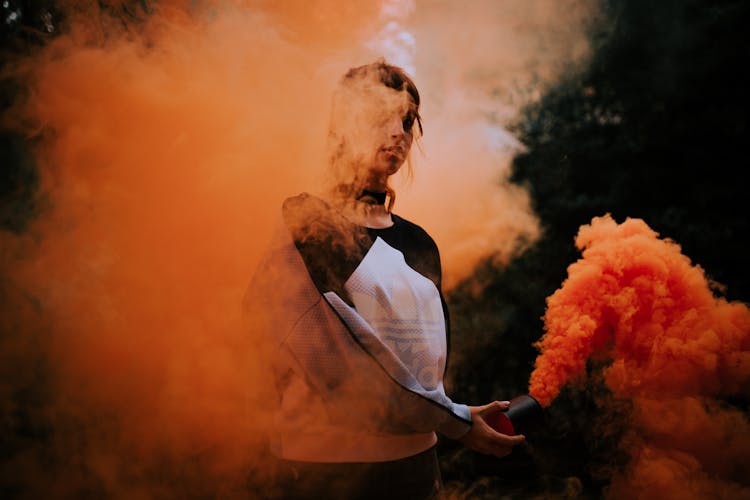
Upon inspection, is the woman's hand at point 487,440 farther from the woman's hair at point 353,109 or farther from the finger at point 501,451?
the woman's hair at point 353,109

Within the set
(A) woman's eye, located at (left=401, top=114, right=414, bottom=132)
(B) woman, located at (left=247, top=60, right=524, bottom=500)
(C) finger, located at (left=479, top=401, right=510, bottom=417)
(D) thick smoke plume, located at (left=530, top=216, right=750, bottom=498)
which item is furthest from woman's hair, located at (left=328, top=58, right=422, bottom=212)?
(D) thick smoke plume, located at (left=530, top=216, right=750, bottom=498)

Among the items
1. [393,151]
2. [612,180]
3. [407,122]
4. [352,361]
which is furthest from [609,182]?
Answer: [352,361]

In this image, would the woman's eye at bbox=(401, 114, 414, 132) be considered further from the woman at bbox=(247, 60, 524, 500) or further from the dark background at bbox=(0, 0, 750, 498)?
the dark background at bbox=(0, 0, 750, 498)

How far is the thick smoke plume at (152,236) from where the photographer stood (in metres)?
1.56

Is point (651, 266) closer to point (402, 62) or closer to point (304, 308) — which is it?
point (402, 62)

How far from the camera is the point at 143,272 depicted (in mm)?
1646

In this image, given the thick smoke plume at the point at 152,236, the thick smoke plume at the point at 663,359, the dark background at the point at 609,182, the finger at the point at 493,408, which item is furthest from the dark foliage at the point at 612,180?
the thick smoke plume at the point at 152,236

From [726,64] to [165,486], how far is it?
13.1 ft

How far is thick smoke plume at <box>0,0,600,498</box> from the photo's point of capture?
156cm

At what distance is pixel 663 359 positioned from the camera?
2191mm

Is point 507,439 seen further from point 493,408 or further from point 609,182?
point 609,182

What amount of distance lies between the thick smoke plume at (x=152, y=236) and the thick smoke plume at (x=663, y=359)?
4.93 feet

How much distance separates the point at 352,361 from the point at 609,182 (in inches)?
107

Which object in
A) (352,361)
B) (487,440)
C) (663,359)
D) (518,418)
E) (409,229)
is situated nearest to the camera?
(352,361)
